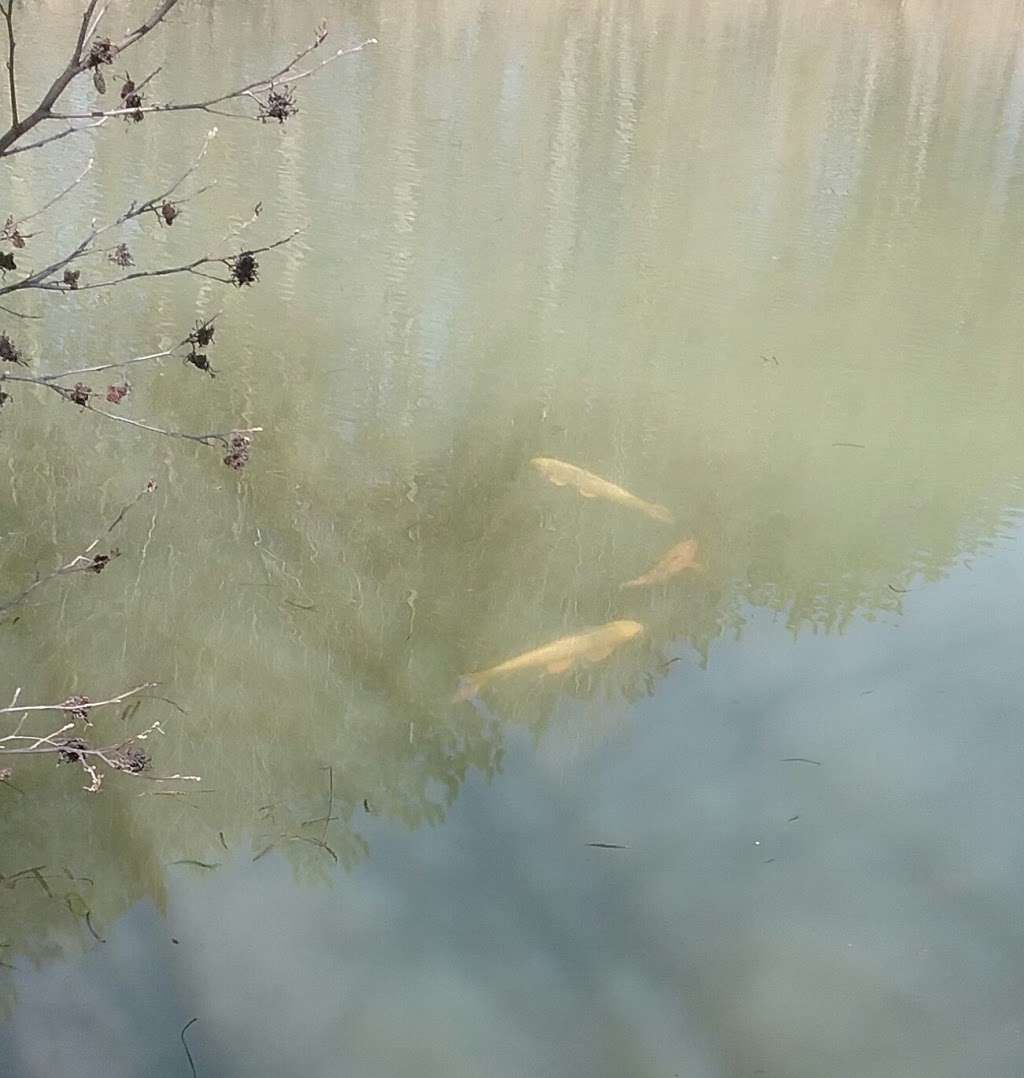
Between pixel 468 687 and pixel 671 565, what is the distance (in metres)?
1.43

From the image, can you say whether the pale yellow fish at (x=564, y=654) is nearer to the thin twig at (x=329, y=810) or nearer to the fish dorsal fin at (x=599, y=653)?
the fish dorsal fin at (x=599, y=653)

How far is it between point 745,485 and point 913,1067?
12.2 ft

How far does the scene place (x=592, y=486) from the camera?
632cm

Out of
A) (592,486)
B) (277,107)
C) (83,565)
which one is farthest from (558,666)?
(277,107)

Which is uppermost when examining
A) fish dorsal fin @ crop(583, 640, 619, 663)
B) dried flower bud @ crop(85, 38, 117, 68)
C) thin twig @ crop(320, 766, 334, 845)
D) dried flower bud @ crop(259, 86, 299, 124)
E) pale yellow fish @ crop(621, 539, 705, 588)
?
dried flower bud @ crop(85, 38, 117, 68)

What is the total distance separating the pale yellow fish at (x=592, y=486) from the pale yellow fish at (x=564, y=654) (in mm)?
1059

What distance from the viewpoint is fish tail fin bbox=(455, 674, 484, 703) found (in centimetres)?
468

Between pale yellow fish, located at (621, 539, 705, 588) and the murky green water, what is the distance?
9cm

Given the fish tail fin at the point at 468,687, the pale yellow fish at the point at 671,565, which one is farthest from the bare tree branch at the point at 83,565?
the pale yellow fish at the point at 671,565

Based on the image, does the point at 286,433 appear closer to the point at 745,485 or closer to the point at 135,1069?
the point at 745,485

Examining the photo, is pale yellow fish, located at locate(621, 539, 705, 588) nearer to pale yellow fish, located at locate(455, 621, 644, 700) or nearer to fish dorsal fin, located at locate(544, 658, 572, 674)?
pale yellow fish, located at locate(455, 621, 644, 700)

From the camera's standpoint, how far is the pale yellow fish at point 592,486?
20.5ft

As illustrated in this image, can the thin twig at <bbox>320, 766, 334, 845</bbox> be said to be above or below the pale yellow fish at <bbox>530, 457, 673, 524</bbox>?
below

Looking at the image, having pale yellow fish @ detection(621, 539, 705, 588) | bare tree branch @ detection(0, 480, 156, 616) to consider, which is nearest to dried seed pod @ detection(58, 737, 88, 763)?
bare tree branch @ detection(0, 480, 156, 616)
